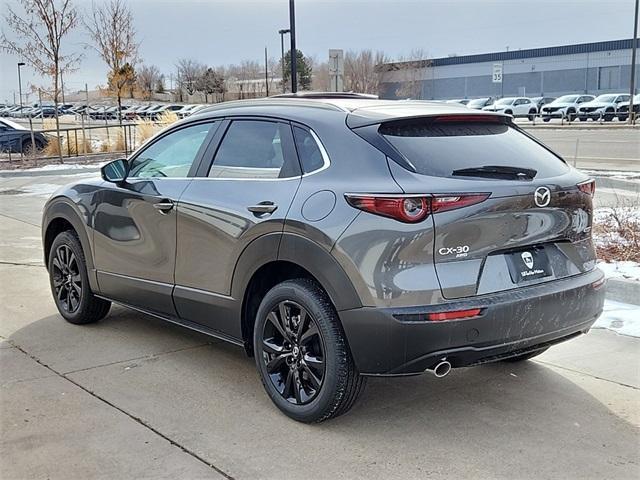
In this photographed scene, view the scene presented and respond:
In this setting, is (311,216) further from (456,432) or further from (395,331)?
(456,432)

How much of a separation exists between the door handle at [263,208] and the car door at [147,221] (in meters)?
0.79

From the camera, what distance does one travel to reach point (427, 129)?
12.6 ft

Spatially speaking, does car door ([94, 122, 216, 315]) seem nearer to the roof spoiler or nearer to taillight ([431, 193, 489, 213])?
the roof spoiler

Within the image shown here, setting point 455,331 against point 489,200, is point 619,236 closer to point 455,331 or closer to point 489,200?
point 489,200

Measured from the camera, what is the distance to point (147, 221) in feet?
16.0

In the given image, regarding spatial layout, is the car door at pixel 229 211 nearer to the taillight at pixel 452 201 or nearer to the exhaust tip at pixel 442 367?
the taillight at pixel 452 201

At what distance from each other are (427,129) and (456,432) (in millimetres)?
1660

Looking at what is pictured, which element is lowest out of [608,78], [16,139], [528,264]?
[528,264]

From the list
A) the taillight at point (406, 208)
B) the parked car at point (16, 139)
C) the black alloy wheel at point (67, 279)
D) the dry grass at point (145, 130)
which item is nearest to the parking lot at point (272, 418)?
the black alloy wheel at point (67, 279)

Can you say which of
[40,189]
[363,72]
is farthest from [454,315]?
[363,72]

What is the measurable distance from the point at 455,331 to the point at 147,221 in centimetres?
247

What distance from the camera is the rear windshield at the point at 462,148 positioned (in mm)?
3621

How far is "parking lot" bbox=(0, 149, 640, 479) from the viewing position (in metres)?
3.37

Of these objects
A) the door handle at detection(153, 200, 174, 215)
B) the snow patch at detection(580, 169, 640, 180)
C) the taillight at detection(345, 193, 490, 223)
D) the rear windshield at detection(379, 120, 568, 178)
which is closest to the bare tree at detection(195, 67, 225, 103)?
the snow patch at detection(580, 169, 640, 180)
